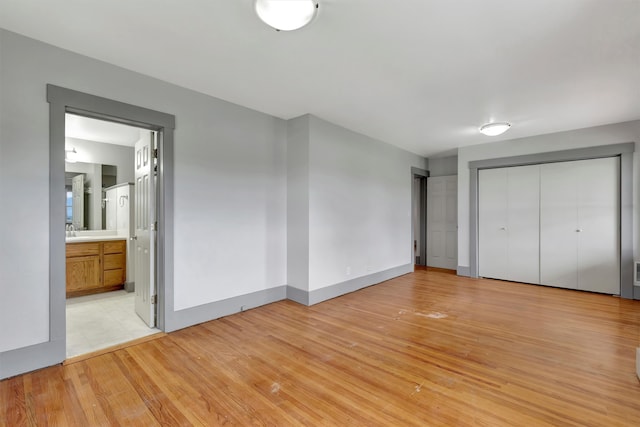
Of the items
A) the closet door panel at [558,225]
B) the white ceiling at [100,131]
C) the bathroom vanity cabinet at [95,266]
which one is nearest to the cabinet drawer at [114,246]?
the bathroom vanity cabinet at [95,266]

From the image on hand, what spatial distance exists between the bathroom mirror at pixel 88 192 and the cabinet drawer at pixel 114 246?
799mm

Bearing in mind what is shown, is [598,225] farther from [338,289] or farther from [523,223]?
[338,289]

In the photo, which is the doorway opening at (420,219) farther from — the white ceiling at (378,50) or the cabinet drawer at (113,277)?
the cabinet drawer at (113,277)

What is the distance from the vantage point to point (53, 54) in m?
2.28

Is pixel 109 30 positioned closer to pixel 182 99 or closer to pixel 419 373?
pixel 182 99

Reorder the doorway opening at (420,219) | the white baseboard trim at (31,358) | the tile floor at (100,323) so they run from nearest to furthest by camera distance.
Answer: the white baseboard trim at (31,358) → the tile floor at (100,323) → the doorway opening at (420,219)

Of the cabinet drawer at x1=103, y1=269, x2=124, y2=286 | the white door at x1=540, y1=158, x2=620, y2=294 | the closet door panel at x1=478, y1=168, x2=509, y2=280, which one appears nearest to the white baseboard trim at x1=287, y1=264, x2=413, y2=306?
the closet door panel at x1=478, y1=168, x2=509, y2=280

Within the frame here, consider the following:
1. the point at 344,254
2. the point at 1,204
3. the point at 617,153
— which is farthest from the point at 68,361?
the point at 617,153

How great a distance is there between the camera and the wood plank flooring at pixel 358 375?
1736 mm

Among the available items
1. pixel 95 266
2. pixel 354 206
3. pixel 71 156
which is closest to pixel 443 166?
pixel 354 206

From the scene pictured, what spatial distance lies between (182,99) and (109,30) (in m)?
0.95

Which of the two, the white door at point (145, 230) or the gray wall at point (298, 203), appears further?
the gray wall at point (298, 203)

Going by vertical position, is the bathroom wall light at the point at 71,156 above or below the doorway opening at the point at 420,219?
above

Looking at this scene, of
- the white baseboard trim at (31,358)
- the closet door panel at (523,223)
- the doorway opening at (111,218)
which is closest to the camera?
the white baseboard trim at (31,358)
